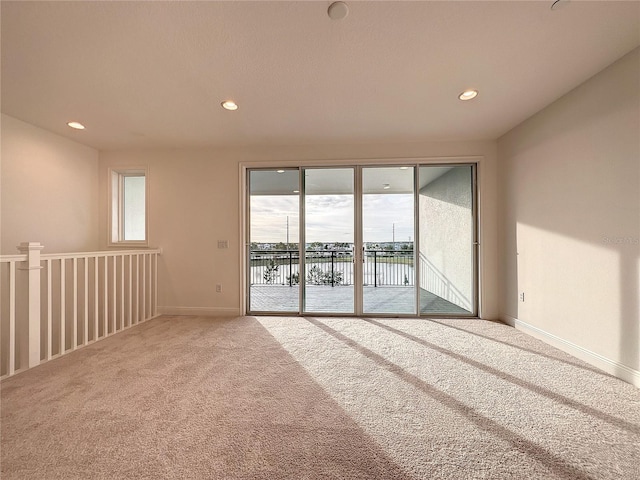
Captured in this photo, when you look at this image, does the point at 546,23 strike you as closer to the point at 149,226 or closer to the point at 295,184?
the point at 295,184

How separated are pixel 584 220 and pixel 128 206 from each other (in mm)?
5758

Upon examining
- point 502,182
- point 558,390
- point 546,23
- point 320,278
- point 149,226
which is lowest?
point 558,390

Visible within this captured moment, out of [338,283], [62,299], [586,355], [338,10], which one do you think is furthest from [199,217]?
[586,355]

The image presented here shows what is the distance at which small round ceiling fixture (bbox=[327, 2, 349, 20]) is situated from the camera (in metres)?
1.55

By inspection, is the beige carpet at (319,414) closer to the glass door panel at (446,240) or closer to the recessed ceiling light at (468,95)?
the glass door panel at (446,240)

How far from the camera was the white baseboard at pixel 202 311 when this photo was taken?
3.88 m

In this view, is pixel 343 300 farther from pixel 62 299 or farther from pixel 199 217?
pixel 62 299

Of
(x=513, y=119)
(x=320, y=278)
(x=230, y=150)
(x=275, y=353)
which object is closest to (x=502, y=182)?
(x=513, y=119)

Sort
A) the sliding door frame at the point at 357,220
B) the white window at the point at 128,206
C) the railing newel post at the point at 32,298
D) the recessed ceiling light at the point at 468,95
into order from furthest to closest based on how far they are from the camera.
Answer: the white window at the point at 128,206
the sliding door frame at the point at 357,220
the recessed ceiling light at the point at 468,95
the railing newel post at the point at 32,298

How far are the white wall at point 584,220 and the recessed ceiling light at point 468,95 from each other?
0.87 metres

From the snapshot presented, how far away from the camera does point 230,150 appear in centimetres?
389

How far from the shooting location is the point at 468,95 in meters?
2.51

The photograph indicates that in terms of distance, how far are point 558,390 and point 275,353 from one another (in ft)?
7.29

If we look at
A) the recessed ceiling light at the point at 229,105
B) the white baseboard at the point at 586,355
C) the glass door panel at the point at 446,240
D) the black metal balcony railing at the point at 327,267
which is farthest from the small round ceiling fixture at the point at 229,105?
the white baseboard at the point at 586,355
